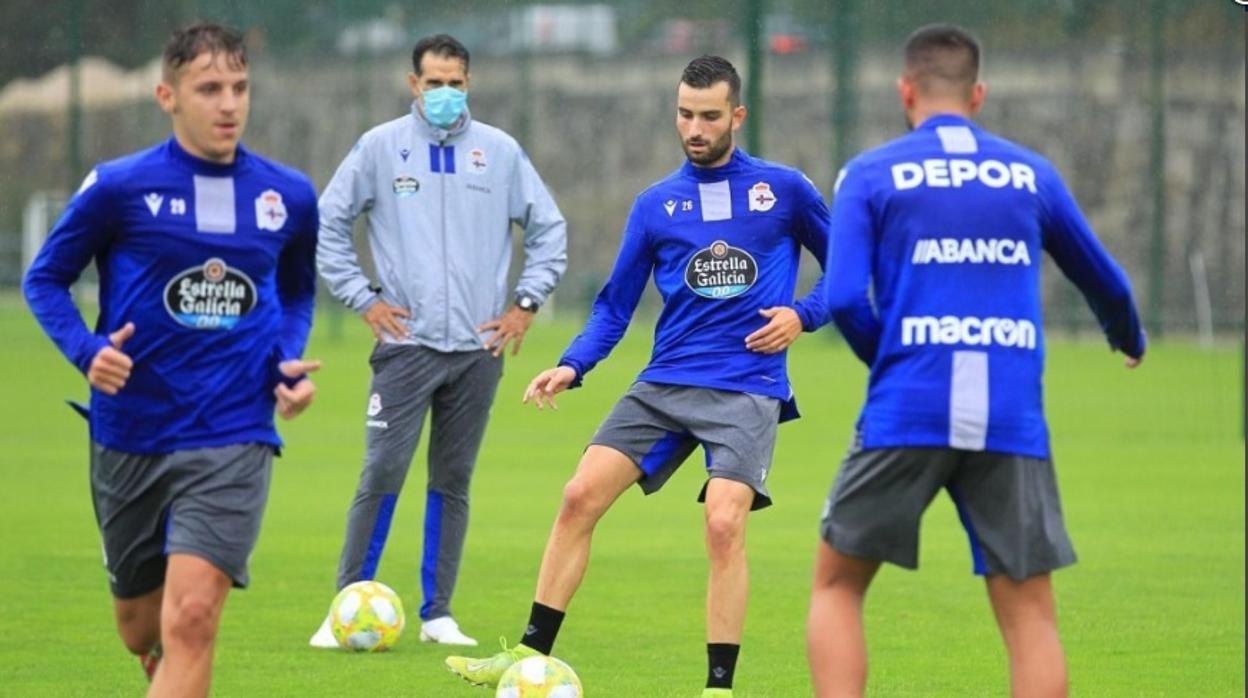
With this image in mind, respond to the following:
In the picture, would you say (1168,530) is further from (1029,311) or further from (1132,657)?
(1029,311)

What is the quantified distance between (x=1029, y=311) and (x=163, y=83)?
2490mm

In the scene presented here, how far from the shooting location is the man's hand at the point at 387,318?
369 inches

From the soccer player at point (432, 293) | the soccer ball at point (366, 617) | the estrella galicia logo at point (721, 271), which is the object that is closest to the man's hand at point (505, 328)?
the soccer player at point (432, 293)

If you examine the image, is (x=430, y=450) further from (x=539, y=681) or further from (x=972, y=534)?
(x=972, y=534)

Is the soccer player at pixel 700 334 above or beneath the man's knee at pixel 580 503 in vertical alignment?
above

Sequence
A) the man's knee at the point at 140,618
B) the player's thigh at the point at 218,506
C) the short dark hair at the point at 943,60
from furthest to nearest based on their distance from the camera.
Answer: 1. the man's knee at the point at 140,618
2. the player's thigh at the point at 218,506
3. the short dark hair at the point at 943,60

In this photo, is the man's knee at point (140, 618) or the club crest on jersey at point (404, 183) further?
the club crest on jersey at point (404, 183)

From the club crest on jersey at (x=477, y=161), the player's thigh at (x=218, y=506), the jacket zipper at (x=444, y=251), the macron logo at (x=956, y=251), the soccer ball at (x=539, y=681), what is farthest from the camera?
the club crest on jersey at (x=477, y=161)

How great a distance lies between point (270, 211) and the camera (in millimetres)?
6461

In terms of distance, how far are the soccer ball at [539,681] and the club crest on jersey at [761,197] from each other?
6.02ft

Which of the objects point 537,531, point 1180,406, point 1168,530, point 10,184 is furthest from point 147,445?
point 10,184

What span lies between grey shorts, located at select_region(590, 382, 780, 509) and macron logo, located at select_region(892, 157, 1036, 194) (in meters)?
2.16

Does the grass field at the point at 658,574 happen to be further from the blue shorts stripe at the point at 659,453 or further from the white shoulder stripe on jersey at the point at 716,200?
the white shoulder stripe on jersey at the point at 716,200

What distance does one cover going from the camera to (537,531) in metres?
13.5
